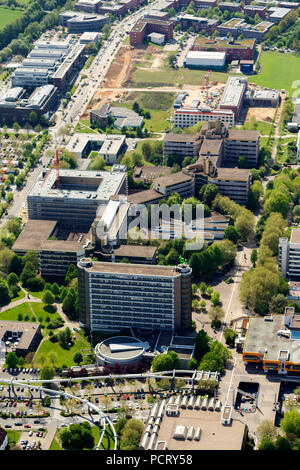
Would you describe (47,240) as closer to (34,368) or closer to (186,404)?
(34,368)

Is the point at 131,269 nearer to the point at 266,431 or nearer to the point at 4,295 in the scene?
the point at 4,295

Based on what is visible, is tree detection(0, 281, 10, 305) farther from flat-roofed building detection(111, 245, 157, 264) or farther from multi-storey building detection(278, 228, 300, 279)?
multi-storey building detection(278, 228, 300, 279)

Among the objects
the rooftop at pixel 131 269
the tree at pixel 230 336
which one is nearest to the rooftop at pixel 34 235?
the rooftop at pixel 131 269

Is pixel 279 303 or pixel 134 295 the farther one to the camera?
pixel 279 303

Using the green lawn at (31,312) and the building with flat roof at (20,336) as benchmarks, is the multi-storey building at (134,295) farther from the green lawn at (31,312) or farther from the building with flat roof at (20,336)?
the building with flat roof at (20,336)

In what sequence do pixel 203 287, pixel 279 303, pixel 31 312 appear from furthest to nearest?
1. pixel 203 287
2. pixel 31 312
3. pixel 279 303

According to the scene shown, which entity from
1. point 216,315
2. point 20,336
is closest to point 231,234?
point 216,315

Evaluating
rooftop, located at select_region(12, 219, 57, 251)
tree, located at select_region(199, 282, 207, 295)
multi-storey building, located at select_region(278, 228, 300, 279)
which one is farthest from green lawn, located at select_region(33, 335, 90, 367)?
multi-storey building, located at select_region(278, 228, 300, 279)
